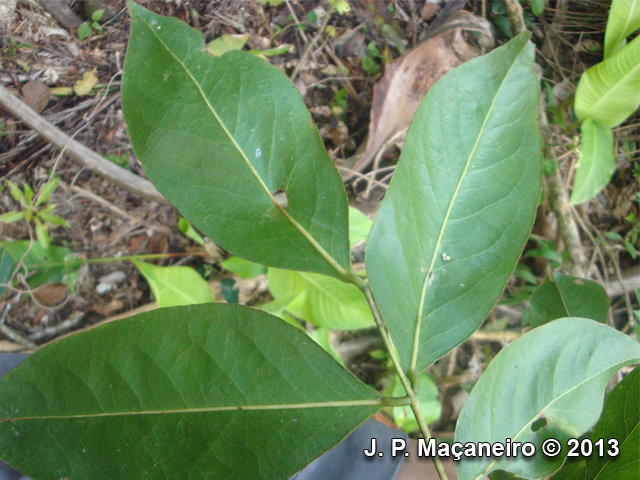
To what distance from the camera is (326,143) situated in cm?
161

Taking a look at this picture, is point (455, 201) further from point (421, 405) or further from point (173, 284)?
point (421, 405)

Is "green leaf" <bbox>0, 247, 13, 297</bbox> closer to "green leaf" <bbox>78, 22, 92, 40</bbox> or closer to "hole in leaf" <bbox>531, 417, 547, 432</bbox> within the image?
"green leaf" <bbox>78, 22, 92, 40</bbox>

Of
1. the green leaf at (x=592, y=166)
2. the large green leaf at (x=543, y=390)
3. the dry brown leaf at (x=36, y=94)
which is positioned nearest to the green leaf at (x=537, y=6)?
the green leaf at (x=592, y=166)

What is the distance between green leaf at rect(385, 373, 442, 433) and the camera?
1.39 meters

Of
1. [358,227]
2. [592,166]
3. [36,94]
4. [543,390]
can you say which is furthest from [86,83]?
[592,166]

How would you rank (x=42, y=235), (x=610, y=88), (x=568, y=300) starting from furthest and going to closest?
(x=610, y=88) → (x=42, y=235) → (x=568, y=300)

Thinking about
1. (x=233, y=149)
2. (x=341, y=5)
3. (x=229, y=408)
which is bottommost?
(x=229, y=408)

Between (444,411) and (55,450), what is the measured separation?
4.93ft

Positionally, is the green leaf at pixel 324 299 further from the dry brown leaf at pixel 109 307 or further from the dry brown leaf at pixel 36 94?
the dry brown leaf at pixel 36 94

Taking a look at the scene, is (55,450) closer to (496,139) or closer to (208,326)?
(208,326)

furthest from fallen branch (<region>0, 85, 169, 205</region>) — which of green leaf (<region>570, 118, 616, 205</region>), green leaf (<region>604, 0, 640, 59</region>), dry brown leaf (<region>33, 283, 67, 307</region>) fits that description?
green leaf (<region>604, 0, 640, 59</region>)

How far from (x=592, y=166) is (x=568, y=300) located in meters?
0.78

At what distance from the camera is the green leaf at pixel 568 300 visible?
2.74 ft

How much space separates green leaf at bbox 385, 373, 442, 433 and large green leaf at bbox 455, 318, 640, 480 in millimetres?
805
